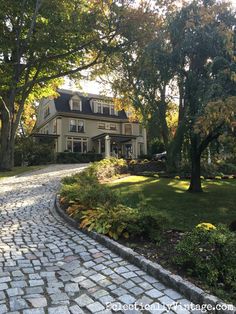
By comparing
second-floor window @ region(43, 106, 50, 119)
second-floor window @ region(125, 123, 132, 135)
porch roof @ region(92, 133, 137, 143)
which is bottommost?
porch roof @ region(92, 133, 137, 143)

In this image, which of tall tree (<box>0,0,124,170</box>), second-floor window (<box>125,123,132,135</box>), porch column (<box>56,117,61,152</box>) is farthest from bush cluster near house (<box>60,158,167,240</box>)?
second-floor window (<box>125,123,132,135</box>)

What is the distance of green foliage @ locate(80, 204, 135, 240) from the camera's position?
6230mm

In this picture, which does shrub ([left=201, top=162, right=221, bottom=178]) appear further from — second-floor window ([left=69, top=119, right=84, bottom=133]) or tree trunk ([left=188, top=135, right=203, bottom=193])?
second-floor window ([left=69, top=119, right=84, bottom=133])

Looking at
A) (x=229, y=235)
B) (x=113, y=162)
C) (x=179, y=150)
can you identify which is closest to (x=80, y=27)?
(x=113, y=162)

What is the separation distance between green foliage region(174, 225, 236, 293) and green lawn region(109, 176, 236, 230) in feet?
8.35

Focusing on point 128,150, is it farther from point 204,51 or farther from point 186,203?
point 186,203

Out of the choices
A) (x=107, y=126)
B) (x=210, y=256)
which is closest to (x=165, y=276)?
(x=210, y=256)

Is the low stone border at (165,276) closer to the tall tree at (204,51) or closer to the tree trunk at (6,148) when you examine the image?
the tall tree at (204,51)

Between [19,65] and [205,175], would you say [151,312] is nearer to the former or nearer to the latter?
[205,175]

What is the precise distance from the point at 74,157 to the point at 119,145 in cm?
834

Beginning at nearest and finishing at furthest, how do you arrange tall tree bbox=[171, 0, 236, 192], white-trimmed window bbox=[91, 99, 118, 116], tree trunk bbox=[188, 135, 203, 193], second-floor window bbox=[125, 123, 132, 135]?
tall tree bbox=[171, 0, 236, 192]
tree trunk bbox=[188, 135, 203, 193]
white-trimmed window bbox=[91, 99, 118, 116]
second-floor window bbox=[125, 123, 132, 135]

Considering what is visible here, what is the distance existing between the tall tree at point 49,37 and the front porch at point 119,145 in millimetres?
15085

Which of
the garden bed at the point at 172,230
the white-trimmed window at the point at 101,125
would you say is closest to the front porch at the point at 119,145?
the white-trimmed window at the point at 101,125

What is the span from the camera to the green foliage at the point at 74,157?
35.0 metres
